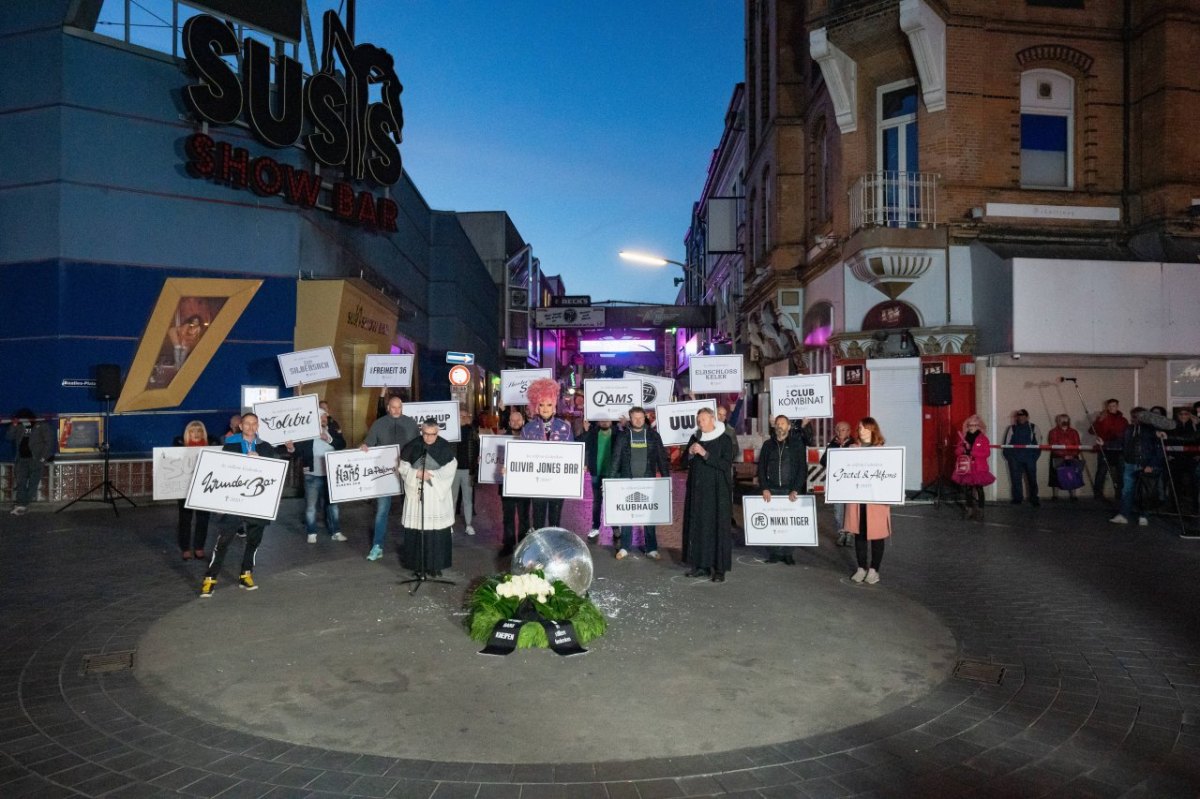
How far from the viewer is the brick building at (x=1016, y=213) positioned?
15859mm

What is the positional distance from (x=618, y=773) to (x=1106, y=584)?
6930 millimetres

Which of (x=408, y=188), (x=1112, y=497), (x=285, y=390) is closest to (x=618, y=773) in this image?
(x=285, y=390)

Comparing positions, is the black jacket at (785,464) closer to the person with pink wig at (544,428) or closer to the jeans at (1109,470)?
the person with pink wig at (544,428)

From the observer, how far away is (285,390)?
17.3 metres

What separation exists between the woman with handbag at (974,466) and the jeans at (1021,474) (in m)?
1.99

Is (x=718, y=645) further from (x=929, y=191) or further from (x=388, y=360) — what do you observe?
(x=929, y=191)

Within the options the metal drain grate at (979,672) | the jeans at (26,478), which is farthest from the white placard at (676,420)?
the jeans at (26,478)

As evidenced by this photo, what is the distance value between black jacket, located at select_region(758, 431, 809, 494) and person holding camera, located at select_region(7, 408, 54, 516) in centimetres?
1305

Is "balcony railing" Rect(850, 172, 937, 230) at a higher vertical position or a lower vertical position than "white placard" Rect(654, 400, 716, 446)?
higher

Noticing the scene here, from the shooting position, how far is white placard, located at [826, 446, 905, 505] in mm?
8672

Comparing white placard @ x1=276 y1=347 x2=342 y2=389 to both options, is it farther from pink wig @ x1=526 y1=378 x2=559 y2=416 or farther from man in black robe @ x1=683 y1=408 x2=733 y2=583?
man in black robe @ x1=683 y1=408 x2=733 y2=583

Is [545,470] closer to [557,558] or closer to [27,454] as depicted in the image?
[557,558]

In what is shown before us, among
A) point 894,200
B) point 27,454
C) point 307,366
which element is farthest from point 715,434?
point 27,454

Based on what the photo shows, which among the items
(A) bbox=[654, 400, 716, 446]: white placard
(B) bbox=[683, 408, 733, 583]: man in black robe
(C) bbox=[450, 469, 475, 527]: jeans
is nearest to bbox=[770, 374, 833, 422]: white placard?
(A) bbox=[654, 400, 716, 446]: white placard
